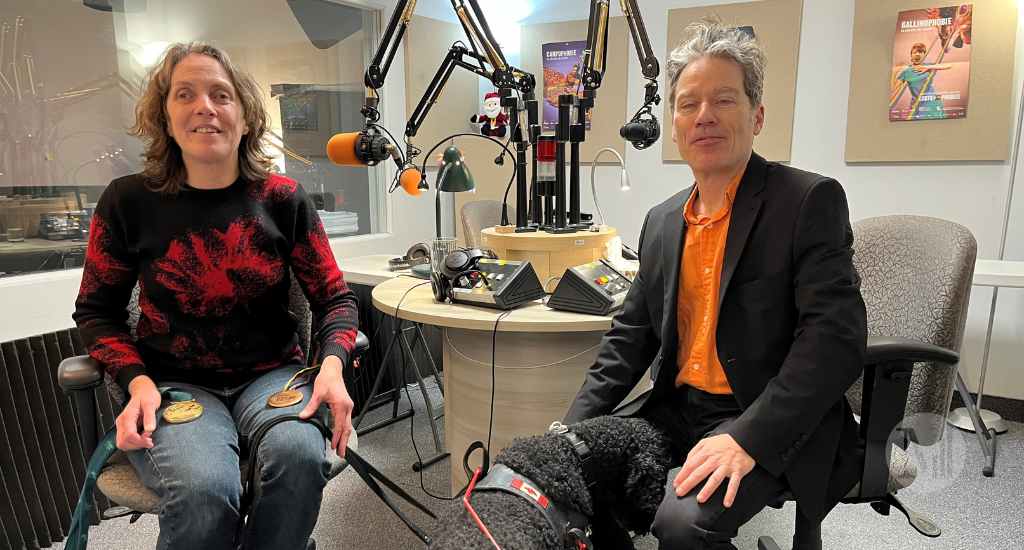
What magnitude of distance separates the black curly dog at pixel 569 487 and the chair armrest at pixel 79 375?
0.88 meters

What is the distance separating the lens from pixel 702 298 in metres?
1.32

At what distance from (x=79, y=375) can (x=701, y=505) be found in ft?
4.22

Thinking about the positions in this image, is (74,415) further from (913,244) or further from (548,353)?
(913,244)

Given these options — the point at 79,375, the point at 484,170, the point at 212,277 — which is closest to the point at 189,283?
the point at 212,277

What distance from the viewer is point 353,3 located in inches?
136

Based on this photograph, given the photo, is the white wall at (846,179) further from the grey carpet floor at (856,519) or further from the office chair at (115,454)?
the office chair at (115,454)

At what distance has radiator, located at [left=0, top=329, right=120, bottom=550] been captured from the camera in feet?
6.39

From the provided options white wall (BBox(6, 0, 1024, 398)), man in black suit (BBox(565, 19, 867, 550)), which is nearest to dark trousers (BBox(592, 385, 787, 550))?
man in black suit (BBox(565, 19, 867, 550))

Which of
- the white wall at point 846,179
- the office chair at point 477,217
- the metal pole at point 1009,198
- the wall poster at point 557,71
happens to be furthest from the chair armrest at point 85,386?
the metal pole at point 1009,198

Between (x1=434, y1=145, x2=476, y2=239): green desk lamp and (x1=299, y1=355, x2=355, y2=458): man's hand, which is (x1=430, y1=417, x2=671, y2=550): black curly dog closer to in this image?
(x1=299, y1=355, x2=355, y2=458): man's hand

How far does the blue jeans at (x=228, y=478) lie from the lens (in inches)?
48.5

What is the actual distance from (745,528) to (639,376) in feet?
3.36

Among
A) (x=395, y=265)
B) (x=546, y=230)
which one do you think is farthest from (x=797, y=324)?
(x=395, y=265)

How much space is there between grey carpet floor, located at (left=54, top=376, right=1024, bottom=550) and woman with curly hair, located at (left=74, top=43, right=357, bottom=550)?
793 mm
